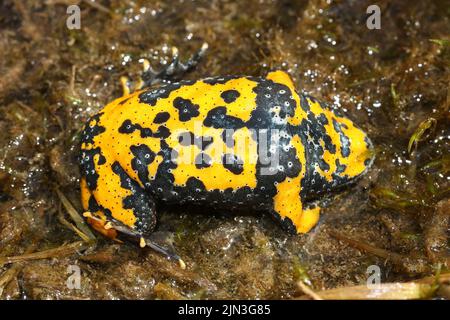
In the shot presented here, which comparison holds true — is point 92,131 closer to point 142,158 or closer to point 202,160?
point 142,158

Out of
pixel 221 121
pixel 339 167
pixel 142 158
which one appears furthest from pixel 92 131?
pixel 339 167

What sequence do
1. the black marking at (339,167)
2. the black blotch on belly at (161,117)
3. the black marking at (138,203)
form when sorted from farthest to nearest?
the black marking at (339,167) → the black marking at (138,203) → the black blotch on belly at (161,117)

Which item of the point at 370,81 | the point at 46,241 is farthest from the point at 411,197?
the point at 46,241

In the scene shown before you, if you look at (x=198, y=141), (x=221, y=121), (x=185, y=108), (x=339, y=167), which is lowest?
(x=339, y=167)

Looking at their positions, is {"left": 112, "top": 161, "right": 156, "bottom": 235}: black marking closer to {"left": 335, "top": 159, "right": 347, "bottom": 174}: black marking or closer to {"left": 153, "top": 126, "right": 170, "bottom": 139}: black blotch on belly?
{"left": 153, "top": 126, "right": 170, "bottom": 139}: black blotch on belly

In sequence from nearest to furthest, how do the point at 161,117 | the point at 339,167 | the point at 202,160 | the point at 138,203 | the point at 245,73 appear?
the point at 202,160 → the point at 161,117 → the point at 138,203 → the point at 339,167 → the point at 245,73

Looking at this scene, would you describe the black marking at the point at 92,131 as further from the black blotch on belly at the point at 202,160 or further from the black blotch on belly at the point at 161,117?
the black blotch on belly at the point at 202,160

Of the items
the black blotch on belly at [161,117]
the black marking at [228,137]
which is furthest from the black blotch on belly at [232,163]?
the black blotch on belly at [161,117]
